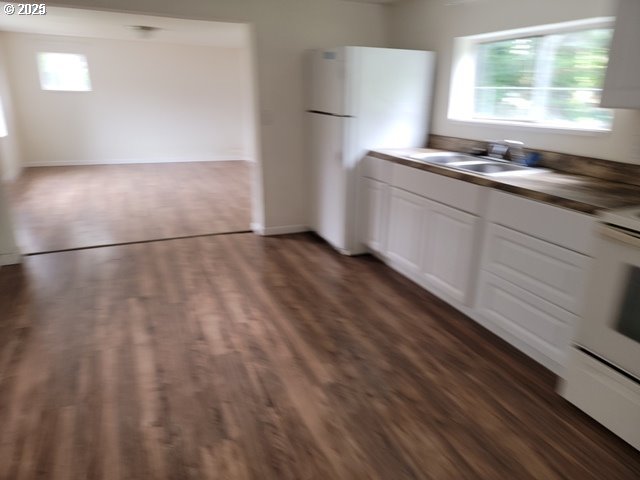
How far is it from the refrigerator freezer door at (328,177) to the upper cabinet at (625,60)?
188 centimetres

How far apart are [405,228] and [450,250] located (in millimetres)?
530

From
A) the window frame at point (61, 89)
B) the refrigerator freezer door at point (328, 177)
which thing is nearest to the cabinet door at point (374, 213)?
the refrigerator freezer door at point (328, 177)

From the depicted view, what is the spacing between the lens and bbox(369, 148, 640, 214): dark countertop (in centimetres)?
195

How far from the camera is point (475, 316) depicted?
275 centimetres

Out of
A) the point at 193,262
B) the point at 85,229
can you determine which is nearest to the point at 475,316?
the point at 193,262

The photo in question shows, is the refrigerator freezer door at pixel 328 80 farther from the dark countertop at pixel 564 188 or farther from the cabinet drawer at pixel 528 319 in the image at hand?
the cabinet drawer at pixel 528 319

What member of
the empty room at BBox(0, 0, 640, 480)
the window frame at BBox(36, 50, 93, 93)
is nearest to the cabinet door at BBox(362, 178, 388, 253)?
the empty room at BBox(0, 0, 640, 480)

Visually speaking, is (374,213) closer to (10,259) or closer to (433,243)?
(433,243)

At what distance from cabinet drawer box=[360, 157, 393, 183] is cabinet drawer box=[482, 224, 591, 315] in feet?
3.73

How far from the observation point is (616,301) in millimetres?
1729

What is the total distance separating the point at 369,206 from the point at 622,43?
2.06 meters

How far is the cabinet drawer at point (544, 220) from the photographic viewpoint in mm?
1898

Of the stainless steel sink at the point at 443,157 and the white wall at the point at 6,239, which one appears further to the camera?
the white wall at the point at 6,239

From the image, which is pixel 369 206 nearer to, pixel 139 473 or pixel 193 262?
pixel 193 262
